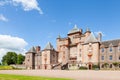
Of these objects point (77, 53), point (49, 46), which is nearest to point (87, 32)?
point (77, 53)

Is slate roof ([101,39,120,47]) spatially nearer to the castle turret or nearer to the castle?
the castle

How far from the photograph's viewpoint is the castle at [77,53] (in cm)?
6341

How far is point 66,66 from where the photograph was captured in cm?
7112

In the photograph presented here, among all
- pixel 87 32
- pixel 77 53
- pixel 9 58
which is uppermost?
pixel 87 32

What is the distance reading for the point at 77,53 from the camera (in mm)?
73438

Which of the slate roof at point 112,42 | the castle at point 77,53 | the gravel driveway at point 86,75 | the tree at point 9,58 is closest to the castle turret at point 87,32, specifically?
the castle at point 77,53

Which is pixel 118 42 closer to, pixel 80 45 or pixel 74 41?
pixel 80 45

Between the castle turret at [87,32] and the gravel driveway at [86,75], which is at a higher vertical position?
the castle turret at [87,32]

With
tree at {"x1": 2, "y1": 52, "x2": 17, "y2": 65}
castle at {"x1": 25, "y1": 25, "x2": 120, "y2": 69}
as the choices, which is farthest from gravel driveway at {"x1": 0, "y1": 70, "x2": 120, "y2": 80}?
tree at {"x1": 2, "y1": 52, "x2": 17, "y2": 65}

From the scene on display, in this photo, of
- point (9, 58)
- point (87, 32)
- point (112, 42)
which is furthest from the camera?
point (9, 58)

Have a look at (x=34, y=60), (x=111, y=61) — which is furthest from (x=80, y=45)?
(x=34, y=60)

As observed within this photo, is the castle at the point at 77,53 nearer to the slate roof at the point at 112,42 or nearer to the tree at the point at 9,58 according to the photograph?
the slate roof at the point at 112,42

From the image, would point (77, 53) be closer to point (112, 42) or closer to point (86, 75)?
point (112, 42)

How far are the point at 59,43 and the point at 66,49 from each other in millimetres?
8520
